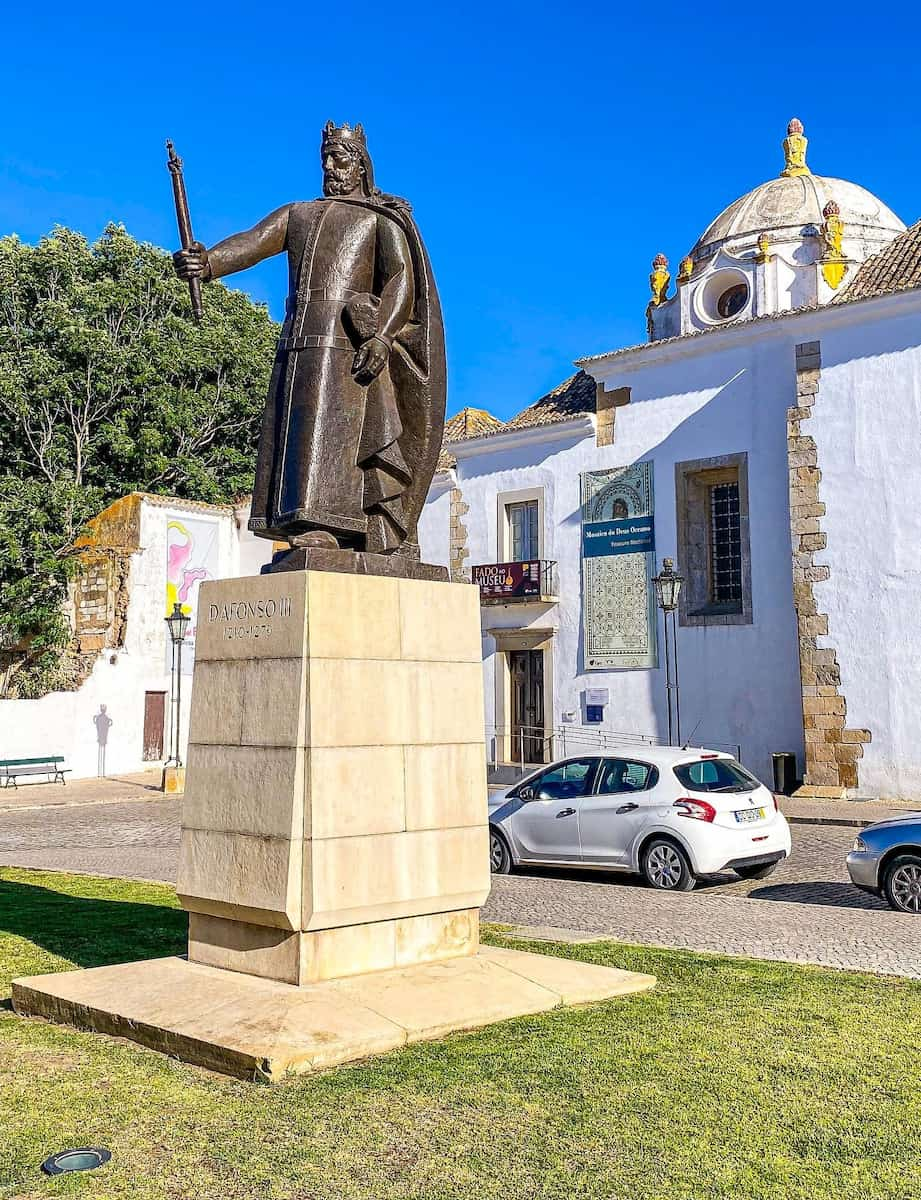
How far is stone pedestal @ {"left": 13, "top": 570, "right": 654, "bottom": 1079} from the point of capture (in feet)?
16.8

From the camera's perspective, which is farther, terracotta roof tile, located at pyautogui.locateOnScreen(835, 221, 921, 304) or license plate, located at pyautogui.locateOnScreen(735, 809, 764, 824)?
terracotta roof tile, located at pyautogui.locateOnScreen(835, 221, 921, 304)

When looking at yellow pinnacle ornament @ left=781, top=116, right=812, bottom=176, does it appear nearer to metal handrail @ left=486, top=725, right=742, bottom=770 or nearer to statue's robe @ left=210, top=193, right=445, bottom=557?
metal handrail @ left=486, top=725, right=742, bottom=770

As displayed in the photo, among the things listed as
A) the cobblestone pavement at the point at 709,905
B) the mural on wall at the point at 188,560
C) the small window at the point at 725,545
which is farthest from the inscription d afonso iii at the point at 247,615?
the mural on wall at the point at 188,560

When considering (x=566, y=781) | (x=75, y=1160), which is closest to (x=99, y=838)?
(x=566, y=781)

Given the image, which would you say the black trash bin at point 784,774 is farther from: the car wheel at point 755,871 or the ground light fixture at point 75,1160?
the ground light fixture at point 75,1160

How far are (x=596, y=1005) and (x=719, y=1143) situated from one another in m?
1.74

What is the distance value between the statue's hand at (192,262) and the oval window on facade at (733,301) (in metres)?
22.5

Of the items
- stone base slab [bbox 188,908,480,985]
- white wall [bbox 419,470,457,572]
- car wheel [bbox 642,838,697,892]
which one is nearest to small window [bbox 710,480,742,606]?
white wall [bbox 419,470,457,572]

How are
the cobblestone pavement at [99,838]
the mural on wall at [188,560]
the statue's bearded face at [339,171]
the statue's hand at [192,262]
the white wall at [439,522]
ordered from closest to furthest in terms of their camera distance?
the statue's hand at [192,262], the statue's bearded face at [339,171], the cobblestone pavement at [99,838], the white wall at [439,522], the mural on wall at [188,560]

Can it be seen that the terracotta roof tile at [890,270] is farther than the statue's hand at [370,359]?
Yes

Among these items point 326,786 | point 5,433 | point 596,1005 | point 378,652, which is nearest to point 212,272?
point 378,652

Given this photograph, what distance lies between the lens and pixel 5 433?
112 feet

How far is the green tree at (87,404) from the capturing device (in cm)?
3181

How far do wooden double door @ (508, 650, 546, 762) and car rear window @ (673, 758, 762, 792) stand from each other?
15.9 meters
